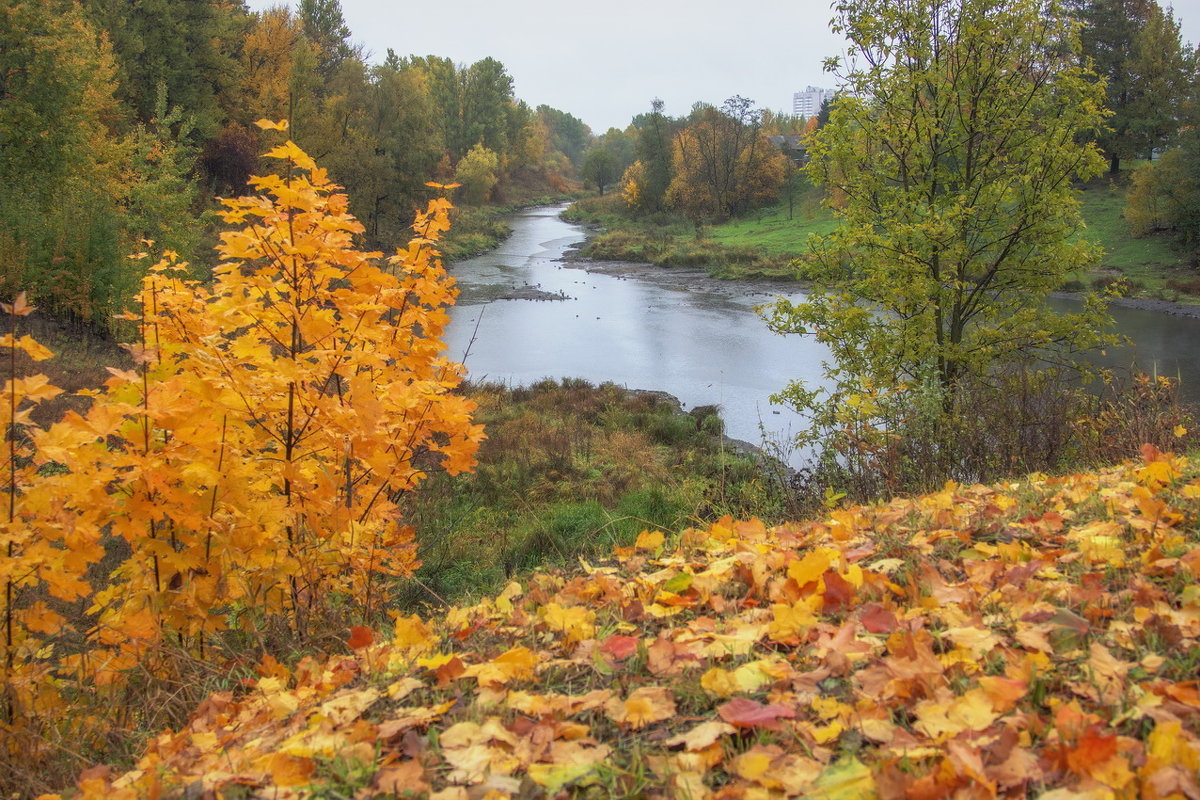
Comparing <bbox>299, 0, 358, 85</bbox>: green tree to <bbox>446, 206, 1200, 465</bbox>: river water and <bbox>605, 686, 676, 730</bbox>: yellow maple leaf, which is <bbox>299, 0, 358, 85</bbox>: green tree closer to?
<bbox>446, 206, 1200, 465</bbox>: river water

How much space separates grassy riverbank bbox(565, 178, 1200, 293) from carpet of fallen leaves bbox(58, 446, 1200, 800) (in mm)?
22109

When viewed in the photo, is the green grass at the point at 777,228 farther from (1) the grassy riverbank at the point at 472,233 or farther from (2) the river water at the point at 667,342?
(1) the grassy riverbank at the point at 472,233

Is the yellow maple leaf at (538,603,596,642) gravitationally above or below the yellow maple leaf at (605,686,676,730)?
below

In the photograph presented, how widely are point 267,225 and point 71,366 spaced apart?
11.0m

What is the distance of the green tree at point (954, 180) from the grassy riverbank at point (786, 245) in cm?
1272

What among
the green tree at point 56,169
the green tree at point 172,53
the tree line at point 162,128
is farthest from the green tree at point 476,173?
the green tree at point 56,169

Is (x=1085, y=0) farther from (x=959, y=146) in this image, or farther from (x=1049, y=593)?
(x=1049, y=593)

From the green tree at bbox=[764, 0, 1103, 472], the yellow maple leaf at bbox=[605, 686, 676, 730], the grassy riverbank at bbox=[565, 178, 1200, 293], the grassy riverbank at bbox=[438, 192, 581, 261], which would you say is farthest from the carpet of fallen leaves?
the grassy riverbank at bbox=[438, 192, 581, 261]

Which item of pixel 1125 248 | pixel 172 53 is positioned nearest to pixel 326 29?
pixel 172 53

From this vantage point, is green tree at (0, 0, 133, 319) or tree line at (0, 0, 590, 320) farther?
tree line at (0, 0, 590, 320)

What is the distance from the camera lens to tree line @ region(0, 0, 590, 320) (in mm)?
15484

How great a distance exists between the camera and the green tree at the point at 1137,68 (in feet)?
131

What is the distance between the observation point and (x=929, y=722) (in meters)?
1.81

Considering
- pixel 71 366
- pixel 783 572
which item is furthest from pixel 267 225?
pixel 71 366
